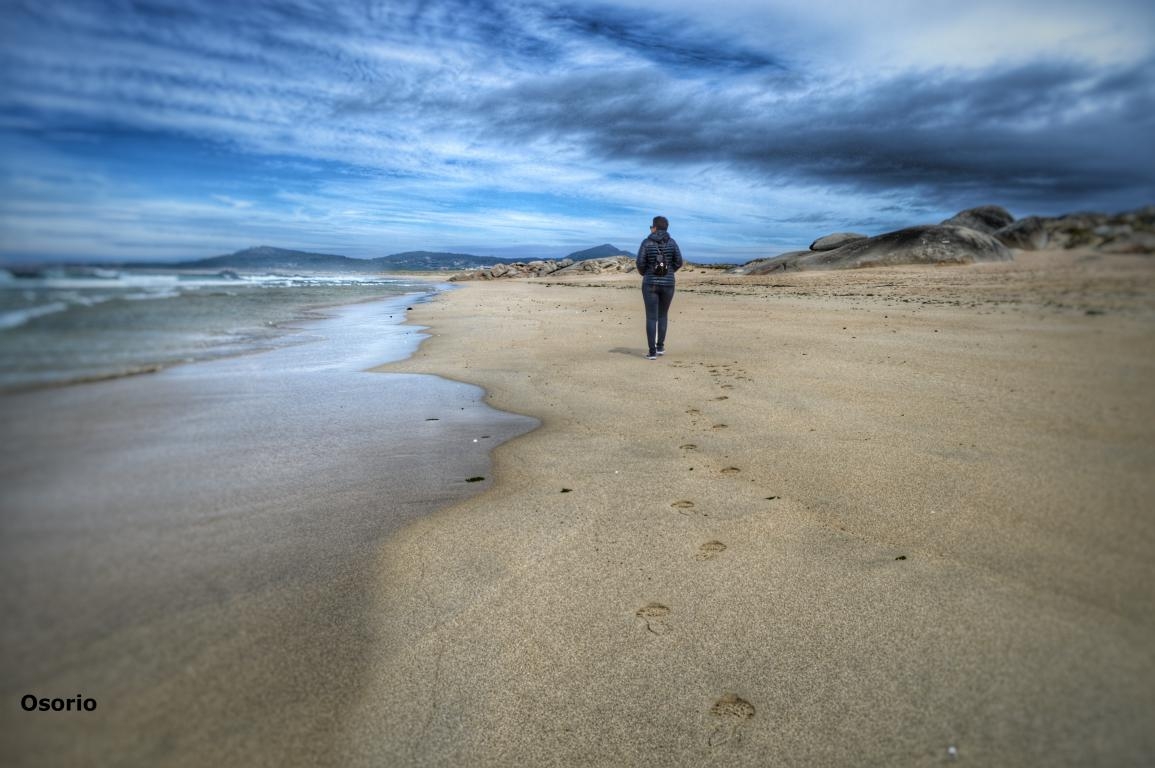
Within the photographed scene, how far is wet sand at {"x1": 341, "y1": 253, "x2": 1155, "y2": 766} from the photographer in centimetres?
154

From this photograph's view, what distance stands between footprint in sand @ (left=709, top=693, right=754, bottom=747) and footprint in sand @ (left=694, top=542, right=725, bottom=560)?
3.01 ft

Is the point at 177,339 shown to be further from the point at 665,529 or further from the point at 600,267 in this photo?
the point at 600,267

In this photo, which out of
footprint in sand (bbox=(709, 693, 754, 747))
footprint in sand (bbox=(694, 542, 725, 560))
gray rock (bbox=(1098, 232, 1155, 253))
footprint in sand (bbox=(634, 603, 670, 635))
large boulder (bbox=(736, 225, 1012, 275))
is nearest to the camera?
gray rock (bbox=(1098, 232, 1155, 253))

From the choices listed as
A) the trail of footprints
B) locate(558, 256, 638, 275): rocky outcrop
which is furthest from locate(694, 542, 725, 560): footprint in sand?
locate(558, 256, 638, 275): rocky outcrop

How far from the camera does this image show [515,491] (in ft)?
13.2

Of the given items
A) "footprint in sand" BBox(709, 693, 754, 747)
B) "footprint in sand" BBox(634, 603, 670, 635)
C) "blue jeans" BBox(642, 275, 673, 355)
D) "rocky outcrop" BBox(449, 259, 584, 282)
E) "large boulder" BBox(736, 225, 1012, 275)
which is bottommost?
"footprint in sand" BBox(709, 693, 754, 747)

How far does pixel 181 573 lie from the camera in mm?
2080

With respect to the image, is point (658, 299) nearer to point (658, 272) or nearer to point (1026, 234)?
point (658, 272)

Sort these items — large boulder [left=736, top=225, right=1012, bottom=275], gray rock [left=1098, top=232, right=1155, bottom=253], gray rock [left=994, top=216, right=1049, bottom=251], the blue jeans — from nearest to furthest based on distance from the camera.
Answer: gray rock [left=1098, top=232, right=1155, bottom=253]
gray rock [left=994, top=216, right=1049, bottom=251]
the blue jeans
large boulder [left=736, top=225, right=1012, bottom=275]

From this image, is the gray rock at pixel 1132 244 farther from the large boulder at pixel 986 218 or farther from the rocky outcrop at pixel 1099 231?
the large boulder at pixel 986 218

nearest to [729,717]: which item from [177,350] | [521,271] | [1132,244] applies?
[1132,244]

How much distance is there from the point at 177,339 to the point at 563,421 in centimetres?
547

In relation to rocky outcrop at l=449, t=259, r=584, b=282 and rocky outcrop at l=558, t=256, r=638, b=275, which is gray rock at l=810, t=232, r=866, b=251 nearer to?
rocky outcrop at l=558, t=256, r=638, b=275

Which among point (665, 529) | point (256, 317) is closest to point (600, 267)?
point (256, 317)
